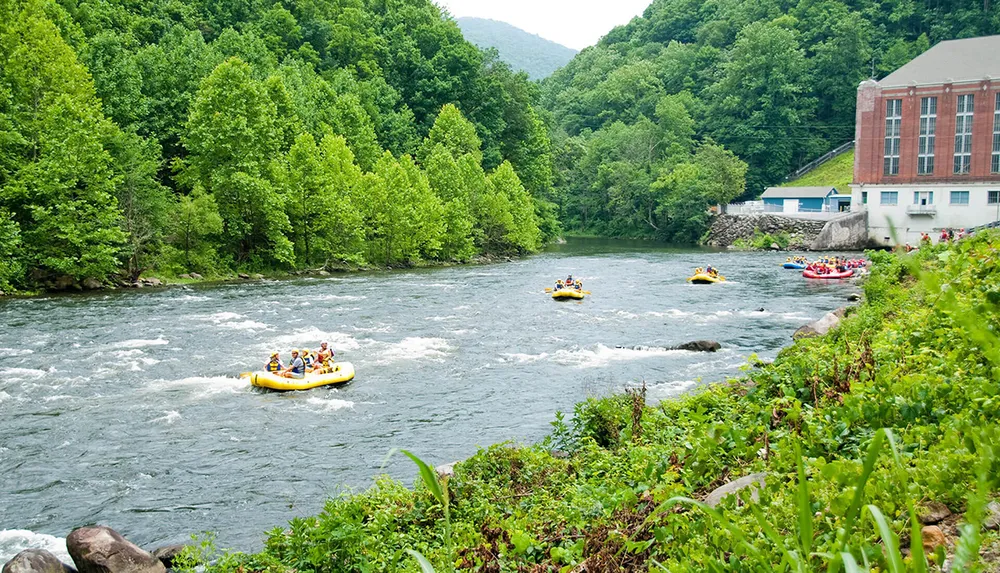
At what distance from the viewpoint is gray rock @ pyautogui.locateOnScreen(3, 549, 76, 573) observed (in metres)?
9.96

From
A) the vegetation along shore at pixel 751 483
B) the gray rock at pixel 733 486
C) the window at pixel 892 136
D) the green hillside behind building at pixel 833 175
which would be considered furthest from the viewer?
the green hillside behind building at pixel 833 175

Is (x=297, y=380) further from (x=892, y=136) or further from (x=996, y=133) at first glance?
(x=996, y=133)

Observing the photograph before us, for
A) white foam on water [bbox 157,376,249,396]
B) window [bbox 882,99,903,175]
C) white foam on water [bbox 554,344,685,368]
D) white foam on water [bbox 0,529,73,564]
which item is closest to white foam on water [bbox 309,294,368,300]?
white foam on water [bbox 554,344,685,368]

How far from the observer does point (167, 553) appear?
11.1m

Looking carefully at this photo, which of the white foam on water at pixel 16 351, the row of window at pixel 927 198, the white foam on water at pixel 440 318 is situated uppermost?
the row of window at pixel 927 198

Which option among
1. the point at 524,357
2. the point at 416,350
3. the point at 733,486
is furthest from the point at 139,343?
the point at 733,486

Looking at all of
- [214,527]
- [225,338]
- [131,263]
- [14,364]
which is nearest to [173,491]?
[214,527]

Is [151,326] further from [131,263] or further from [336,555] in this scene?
[336,555]

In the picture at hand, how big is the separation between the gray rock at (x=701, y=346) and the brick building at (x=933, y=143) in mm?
53202

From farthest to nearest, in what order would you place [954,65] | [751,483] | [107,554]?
[954,65], [107,554], [751,483]

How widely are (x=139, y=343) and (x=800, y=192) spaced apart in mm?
77056

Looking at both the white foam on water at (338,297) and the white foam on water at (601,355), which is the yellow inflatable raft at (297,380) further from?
the white foam on water at (338,297)

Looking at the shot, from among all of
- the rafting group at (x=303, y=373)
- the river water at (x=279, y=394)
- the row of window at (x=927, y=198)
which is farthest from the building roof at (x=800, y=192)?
the rafting group at (x=303, y=373)

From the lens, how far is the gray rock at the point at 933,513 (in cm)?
511
